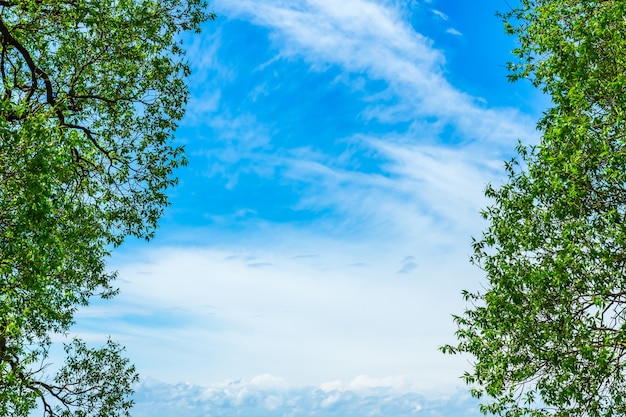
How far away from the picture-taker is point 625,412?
19.4 metres

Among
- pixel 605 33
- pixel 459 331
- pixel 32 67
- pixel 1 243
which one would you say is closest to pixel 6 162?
pixel 1 243

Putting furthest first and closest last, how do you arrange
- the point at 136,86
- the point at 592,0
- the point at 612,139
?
the point at 136,86 < the point at 592,0 < the point at 612,139

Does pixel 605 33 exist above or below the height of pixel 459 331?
above

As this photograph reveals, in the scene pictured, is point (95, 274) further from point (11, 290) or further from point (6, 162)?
point (6, 162)

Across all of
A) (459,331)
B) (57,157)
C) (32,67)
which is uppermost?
(32,67)

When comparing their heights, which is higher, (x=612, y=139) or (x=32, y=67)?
(x=32, y=67)

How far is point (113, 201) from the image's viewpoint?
946 inches

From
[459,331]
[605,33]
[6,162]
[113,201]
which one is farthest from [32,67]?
[605,33]

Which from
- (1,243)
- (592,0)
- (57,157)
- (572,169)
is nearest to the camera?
(57,157)

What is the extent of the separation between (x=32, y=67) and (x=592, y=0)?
19694 millimetres

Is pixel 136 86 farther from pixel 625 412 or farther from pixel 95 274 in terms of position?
pixel 625 412

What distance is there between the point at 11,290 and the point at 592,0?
20645 millimetres

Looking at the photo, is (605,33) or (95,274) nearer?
(605,33)

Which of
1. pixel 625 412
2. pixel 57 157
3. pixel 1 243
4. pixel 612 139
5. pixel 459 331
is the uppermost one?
pixel 612 139
